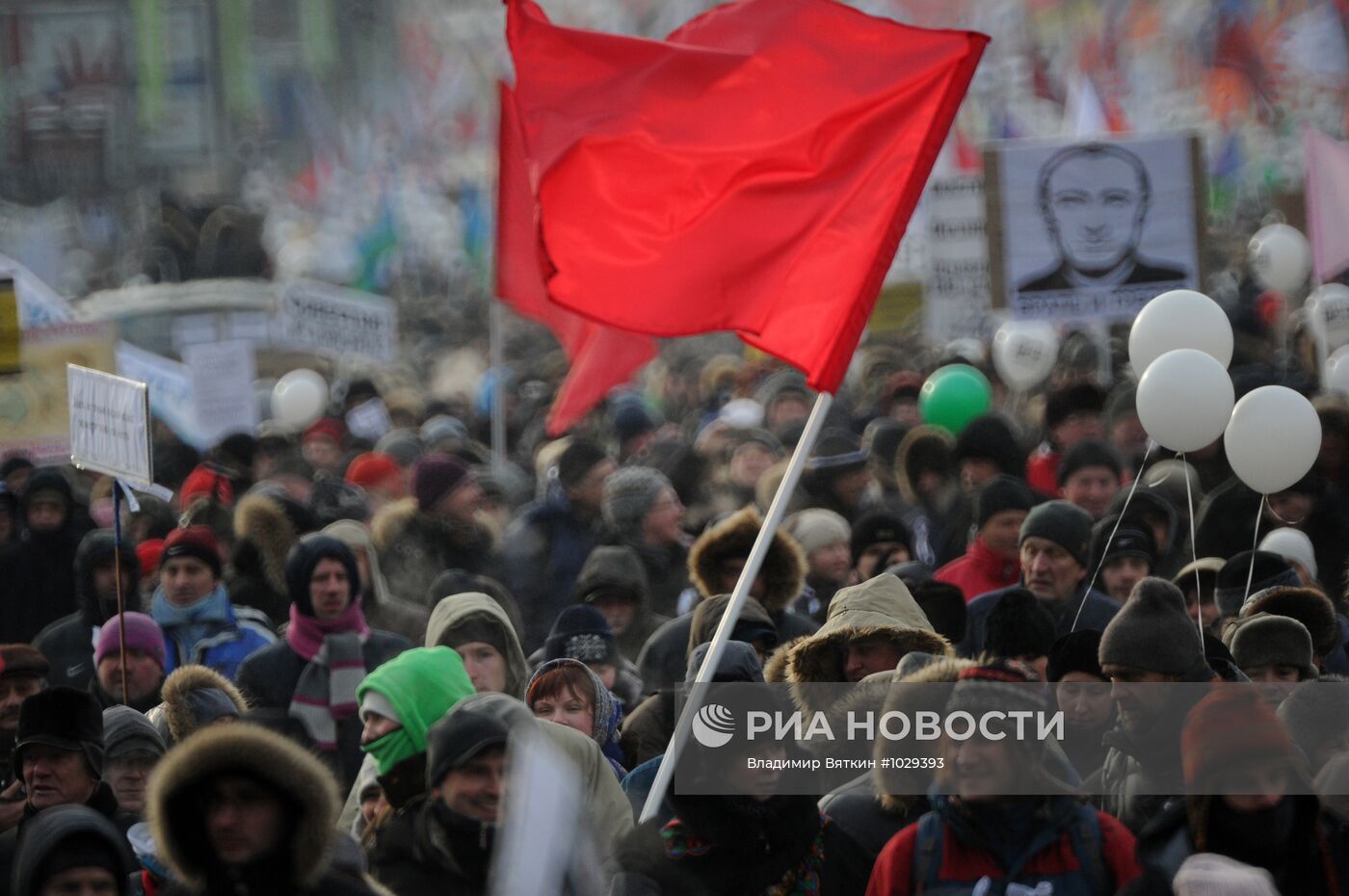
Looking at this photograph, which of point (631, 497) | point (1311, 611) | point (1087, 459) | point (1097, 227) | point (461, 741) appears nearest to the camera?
point (461, 741)

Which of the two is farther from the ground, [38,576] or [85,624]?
[85,624]

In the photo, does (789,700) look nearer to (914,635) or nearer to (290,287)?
→ (914,635)

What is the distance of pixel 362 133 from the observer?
62.4m

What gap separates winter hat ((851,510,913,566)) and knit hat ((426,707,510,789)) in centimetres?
355

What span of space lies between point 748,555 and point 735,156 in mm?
1558

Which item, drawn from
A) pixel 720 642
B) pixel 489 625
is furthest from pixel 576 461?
pixel 720 642

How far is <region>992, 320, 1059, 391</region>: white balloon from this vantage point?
1327cm

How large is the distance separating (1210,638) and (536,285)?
17.7 ft

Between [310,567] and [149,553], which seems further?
[149,553]

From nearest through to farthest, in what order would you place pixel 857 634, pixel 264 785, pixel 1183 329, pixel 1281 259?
pixel 264 785 < pixel 857 634 < pixel 1183 329 < pixel 1281 259

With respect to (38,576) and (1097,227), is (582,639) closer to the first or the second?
(38,576)

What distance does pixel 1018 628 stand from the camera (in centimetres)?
532

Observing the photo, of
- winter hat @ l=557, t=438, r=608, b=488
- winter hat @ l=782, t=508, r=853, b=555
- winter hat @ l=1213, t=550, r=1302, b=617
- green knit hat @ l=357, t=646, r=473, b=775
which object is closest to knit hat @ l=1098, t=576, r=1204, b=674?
green knit hat @ l=357, t=646, r=473, b=775

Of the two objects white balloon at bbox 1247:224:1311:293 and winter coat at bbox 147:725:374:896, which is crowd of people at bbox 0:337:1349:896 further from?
white balloon at bbox 1247:224:1311:293
